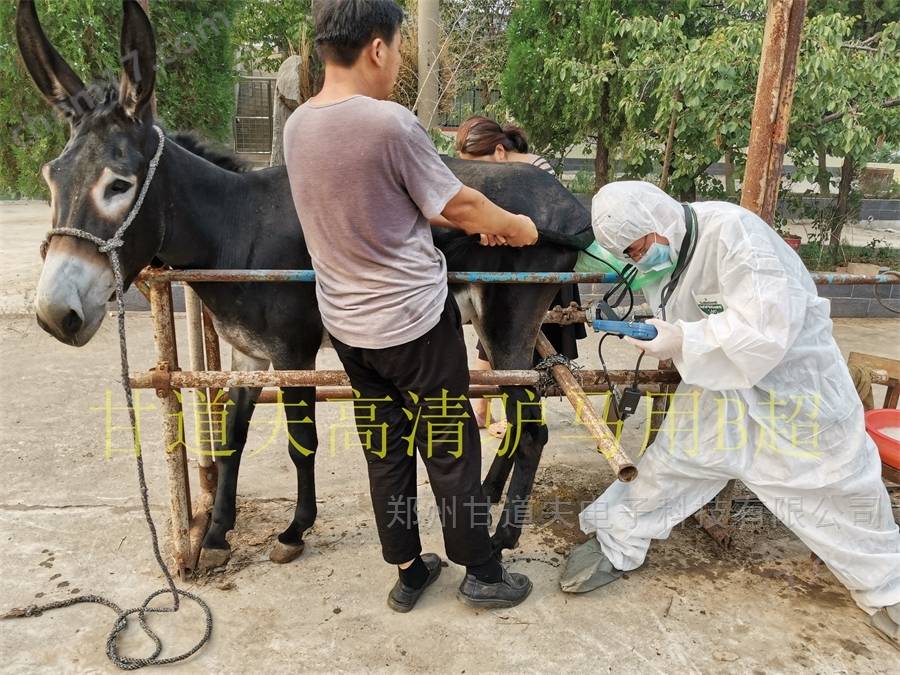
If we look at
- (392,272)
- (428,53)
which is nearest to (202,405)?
(392,272)

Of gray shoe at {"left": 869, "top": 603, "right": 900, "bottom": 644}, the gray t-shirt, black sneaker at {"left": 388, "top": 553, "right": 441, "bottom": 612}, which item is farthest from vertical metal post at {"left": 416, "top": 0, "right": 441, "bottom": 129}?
gray shoe at {"left": 869, "top": 603, "right": 900, "bottom": 644}

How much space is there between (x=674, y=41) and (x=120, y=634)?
20.0 ft

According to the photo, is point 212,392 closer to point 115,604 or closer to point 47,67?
point 115,604

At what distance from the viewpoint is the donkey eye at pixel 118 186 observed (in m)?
2.03

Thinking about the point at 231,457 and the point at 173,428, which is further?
the point at 231,457

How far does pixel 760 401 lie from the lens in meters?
2.36

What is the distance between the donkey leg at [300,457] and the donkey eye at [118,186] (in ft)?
3.11

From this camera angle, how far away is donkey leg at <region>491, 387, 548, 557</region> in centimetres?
277

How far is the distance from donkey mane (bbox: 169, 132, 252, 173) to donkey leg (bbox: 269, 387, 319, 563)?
0.91 meters

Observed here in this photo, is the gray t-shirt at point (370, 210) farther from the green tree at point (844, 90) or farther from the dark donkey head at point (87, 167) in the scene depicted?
the green tree at point (844, 90)

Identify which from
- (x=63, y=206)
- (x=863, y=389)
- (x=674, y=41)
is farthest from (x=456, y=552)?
(x=674, y=41)

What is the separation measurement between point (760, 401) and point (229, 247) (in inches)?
78.3

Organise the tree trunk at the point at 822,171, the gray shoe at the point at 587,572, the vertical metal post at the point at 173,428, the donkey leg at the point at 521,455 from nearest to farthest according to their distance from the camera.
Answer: the vertical metal post at the point at 173,428
the gray shoe at the point at 587,572
the donkey leg at the point at 521,455
the tree trunk at the point at 822,171

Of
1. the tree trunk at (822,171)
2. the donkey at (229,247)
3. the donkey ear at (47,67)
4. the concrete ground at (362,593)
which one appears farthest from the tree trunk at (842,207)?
the donkey ear at (47,67)
